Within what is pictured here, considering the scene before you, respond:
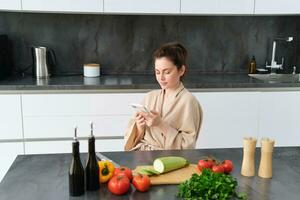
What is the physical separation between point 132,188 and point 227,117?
1.84 meters

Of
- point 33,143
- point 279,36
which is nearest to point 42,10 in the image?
point 33,143

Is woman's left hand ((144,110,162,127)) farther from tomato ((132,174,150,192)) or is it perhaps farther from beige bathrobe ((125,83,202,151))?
tomato ((132,174,150,192))

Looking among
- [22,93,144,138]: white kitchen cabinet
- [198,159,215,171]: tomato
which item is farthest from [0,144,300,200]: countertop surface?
[22,93,144,138]: white kitchen cabinet

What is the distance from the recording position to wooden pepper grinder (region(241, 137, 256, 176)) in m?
1.44

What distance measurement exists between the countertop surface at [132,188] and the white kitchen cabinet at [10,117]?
124 centimetres

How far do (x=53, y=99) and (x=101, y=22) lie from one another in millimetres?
1013

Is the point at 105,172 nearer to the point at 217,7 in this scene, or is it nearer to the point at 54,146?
the point at 54,146

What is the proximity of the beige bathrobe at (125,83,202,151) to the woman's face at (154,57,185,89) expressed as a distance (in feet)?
0.28

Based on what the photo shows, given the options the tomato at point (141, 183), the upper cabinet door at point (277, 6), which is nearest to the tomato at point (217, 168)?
the tomato at point (141, 183)

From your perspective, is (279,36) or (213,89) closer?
(213,89)

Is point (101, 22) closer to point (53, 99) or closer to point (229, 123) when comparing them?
point (53, 99)

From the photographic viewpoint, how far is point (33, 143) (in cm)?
286

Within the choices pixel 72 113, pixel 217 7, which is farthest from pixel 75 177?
pixel 217 7

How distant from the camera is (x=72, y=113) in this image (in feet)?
9.36
